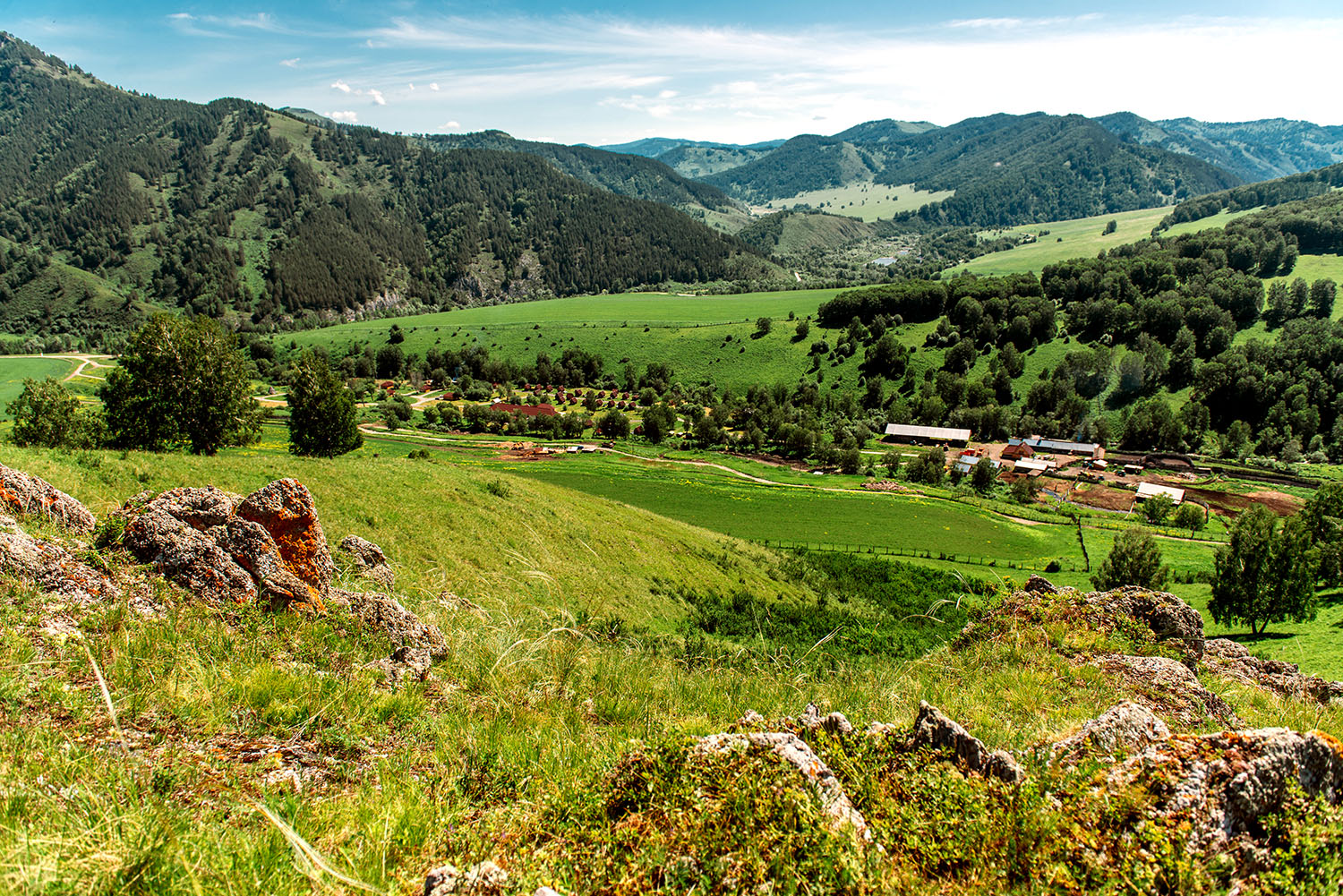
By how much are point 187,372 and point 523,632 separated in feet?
117

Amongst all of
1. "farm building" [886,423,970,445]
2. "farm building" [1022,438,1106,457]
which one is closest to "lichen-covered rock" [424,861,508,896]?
"farm building" [886,423,970,445]

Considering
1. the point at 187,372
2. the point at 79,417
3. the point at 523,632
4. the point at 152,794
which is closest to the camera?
the point at 152,794

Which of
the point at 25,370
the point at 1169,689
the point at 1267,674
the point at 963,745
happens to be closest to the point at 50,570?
the point at 963,745

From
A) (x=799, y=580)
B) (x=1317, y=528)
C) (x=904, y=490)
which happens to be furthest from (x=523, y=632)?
(x=904, y=490)

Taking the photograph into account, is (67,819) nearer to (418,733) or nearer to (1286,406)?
(418,733)

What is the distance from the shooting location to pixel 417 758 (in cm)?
611

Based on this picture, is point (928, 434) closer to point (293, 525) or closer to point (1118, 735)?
point (1118, 735)

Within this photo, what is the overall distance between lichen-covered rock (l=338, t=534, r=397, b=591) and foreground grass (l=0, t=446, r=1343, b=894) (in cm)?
373

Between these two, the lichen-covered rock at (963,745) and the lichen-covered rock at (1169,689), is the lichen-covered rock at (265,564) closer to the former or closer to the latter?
the lichen-covered rock at (963,745)

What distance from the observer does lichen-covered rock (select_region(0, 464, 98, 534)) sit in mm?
10281

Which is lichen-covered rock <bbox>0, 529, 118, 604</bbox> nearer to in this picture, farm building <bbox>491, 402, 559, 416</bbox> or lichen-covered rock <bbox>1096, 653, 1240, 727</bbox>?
lichen-covered rock <bbox>1096, 653, 1240, 727</bbox>

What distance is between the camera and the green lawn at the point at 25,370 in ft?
389

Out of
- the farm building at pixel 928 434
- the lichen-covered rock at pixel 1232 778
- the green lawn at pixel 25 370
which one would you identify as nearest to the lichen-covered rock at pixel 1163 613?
the lichen-covered rock at pixel 1232 778

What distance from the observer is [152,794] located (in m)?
4.48
